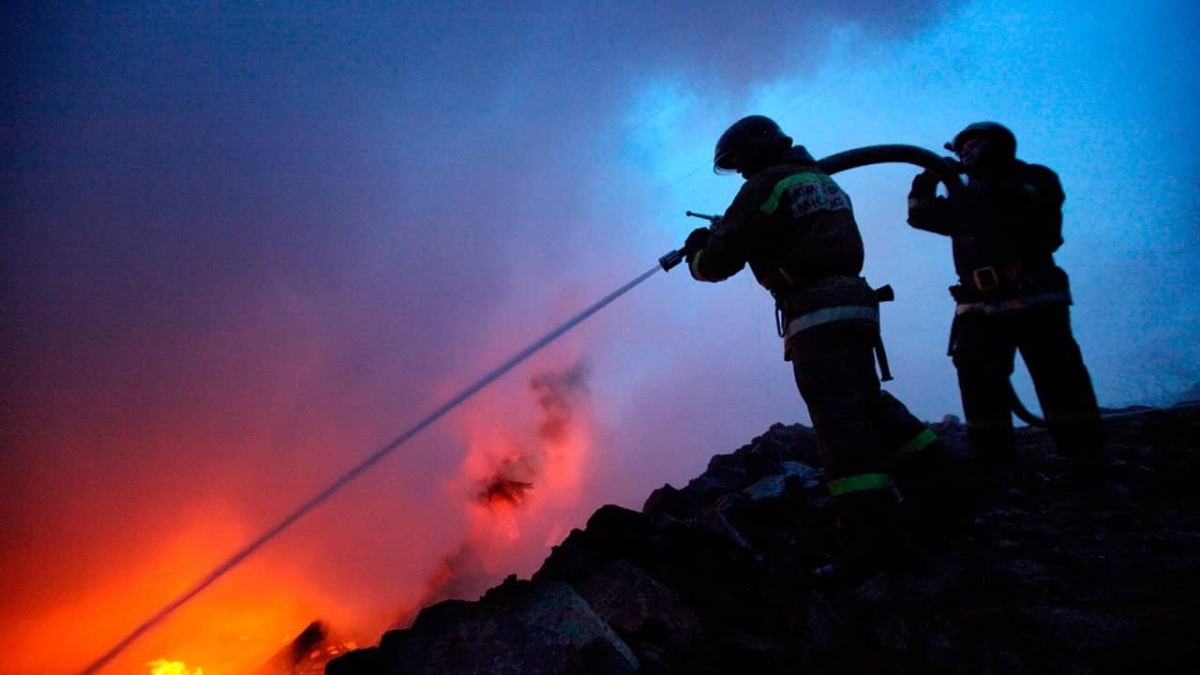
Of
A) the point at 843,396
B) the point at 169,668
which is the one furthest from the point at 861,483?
the point at 169,668

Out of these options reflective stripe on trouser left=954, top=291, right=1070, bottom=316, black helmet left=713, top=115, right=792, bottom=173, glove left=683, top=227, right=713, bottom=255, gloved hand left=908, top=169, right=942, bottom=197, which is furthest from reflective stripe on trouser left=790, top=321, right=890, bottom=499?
gloved hand left=908, top=169, right=942, bottom=197

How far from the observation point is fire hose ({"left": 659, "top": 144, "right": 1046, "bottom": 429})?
4.34 m

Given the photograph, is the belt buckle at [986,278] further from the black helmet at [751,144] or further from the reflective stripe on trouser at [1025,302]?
the black helmet at [751,144]

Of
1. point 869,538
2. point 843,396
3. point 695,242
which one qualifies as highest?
point 695,242

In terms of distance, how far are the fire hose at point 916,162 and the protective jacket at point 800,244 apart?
1.74m

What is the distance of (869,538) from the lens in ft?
7.91

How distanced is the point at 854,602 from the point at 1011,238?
3640 mm

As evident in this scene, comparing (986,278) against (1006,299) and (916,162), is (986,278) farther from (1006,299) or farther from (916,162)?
(916,162)

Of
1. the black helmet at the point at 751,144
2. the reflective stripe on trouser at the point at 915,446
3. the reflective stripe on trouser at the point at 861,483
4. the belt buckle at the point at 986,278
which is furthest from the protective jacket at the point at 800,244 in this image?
the belt buckle at the point at 986,278

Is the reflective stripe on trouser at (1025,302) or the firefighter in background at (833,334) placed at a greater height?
the firefighter in background at (833,334)

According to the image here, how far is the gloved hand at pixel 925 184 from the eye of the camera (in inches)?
176

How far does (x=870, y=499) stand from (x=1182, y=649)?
102 centimetres

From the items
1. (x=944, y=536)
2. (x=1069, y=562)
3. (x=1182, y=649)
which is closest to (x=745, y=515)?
(x=944, y=536)

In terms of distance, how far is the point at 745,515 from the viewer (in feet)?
12.8
